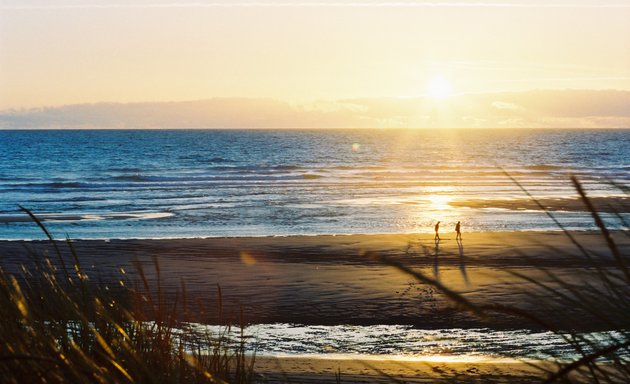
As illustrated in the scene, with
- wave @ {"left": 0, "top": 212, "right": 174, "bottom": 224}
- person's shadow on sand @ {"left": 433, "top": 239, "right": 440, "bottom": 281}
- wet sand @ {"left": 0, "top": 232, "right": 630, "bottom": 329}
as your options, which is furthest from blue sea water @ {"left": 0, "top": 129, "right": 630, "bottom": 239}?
person's shadow on sand @ {"left": 433, "top": 239, "right": 440, "bottom": 281}

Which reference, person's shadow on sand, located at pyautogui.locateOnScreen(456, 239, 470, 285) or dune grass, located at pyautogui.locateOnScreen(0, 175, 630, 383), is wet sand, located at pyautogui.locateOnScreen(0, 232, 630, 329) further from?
dune grass, located at pyautogui.locateOnScreen(0, 175, 630, 383)

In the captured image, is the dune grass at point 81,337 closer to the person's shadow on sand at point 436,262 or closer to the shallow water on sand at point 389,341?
the shallow water on sand at point 389,341

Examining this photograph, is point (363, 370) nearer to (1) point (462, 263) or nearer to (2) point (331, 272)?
(2) point (331, 272)

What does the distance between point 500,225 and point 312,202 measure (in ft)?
33.5

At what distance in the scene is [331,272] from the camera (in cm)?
1570

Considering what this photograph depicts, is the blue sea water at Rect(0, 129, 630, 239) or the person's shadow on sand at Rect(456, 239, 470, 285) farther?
the blue sea water at Rect(0, 129, 630, 239)

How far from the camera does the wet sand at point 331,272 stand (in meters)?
11.7

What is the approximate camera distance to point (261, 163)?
72.2 m

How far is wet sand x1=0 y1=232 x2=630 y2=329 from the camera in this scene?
Answer: 11.7 m

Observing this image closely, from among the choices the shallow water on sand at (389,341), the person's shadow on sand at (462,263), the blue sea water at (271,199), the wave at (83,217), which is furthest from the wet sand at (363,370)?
the wave at (83,217)

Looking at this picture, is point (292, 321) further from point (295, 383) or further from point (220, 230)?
point (220, 230)

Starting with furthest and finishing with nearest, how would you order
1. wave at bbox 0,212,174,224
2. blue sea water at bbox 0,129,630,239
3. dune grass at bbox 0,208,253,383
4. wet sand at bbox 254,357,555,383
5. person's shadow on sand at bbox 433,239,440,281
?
wave at bbox 0,212,174,224, blue sea water at bbox 0,129,630,239, person's shadow on sand at bbox 433,239,440,281, wet sand at bbox 254,357,555,383, dune grass at bbox 0,208,253,383

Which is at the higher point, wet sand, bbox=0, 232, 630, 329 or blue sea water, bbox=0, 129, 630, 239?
wet sand, bbox=0, 232, 630, 329

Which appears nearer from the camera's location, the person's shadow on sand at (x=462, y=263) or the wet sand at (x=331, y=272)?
the wet sand at (x=331, y=272)
